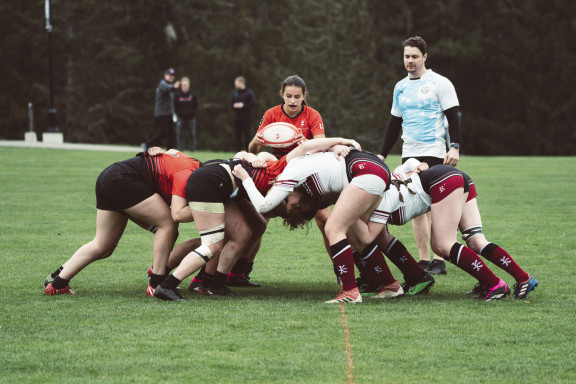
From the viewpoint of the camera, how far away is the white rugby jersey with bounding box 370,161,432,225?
734 cm

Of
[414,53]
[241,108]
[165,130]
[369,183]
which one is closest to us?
[369,183]

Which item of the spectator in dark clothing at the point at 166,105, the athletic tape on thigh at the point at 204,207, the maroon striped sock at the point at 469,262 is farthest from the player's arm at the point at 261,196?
the spectator in dark clothing at the point at 166,105

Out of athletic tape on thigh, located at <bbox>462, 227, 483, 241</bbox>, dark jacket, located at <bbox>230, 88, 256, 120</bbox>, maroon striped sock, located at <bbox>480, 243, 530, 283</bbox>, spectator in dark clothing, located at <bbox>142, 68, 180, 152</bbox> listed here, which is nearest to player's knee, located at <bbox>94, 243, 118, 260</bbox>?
athletic tape on thigh, located at <bbox>462, 227, 483, 241</bbox>

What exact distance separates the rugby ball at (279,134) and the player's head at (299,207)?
81 cm

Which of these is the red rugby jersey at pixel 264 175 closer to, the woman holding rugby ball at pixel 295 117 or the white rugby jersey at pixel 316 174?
the white rugby jersey at pixel 316 174

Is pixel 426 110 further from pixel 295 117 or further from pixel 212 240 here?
pixel 212 240

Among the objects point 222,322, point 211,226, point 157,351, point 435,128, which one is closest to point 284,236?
point 435,128

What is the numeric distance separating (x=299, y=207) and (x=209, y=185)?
2.44 feet

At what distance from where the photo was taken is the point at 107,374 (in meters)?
4.97

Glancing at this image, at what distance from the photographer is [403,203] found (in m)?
7.40

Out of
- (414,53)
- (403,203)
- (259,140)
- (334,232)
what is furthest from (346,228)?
(414,53)

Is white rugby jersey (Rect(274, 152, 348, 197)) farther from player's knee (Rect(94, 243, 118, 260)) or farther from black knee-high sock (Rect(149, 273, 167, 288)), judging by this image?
player's knee (Rect(94, 243, 118, 260))

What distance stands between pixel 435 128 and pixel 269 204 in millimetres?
2383

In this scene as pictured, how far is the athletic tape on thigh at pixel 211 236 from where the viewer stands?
720cm
